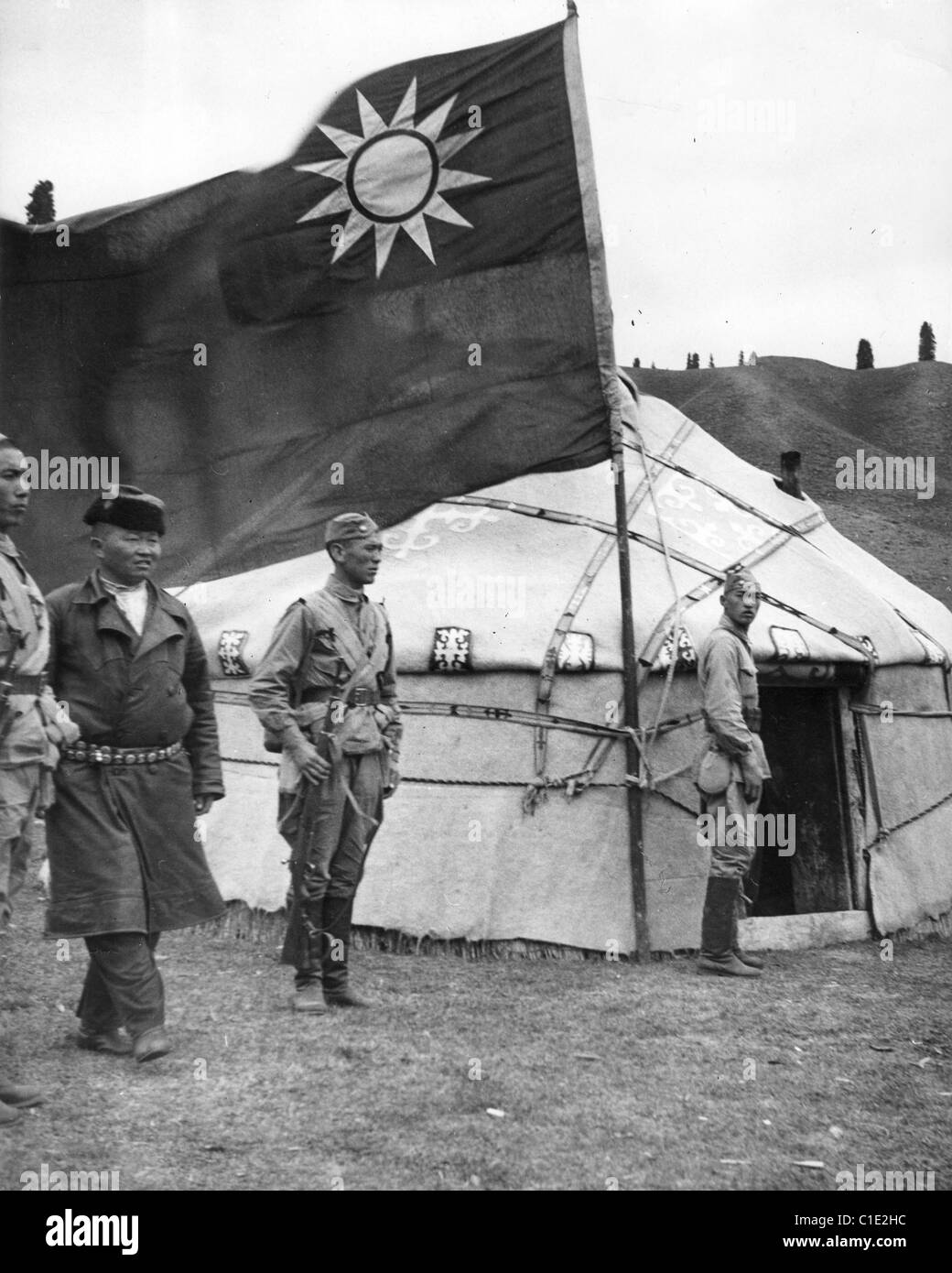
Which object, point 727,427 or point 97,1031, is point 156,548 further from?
point 727,427

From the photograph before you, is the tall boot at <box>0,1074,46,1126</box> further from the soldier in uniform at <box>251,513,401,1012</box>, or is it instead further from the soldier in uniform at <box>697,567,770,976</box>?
the soldier in uniform at <box>697,567,770,976</box>

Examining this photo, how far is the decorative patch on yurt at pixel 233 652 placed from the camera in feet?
22.2

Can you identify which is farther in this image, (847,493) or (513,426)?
(847,493)

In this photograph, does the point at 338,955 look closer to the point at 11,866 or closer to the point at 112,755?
the point at 112,755

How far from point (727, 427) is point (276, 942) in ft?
72.2

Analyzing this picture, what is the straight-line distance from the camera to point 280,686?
16.1 feet

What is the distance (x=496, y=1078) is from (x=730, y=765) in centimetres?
208

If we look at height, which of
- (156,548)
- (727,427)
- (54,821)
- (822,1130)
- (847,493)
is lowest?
(822,1130)

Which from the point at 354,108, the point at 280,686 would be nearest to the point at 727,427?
the point at 354,108

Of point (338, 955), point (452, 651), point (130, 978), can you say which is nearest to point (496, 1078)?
point (338, 955)

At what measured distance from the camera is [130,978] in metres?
4.16

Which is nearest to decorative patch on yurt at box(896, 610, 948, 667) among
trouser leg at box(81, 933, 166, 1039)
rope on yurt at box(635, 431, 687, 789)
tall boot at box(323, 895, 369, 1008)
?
rope on yurt at box(635, 431, 687, 789)

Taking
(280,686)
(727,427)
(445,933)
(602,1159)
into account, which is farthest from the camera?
(727,427)
